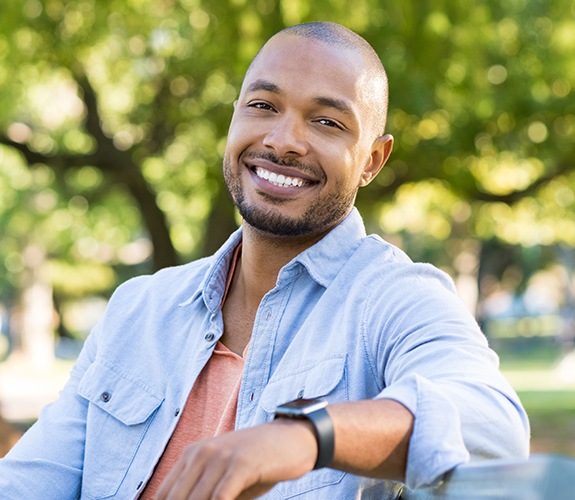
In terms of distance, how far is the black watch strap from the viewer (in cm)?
158

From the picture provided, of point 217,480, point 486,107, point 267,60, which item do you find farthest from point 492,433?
point 486,107

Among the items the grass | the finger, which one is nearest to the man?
the finger

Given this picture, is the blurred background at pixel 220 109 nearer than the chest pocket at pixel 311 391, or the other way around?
the chest pocket at pixel 311 391

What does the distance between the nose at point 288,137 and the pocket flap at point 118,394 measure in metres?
0.62

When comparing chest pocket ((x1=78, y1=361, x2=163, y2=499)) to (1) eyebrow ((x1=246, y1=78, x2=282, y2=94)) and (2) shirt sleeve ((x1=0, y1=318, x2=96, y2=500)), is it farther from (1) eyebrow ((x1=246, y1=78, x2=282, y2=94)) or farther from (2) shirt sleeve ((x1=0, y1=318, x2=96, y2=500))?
(1) eyebrow ((x1=246, y1=78, x2=282, y2=94))

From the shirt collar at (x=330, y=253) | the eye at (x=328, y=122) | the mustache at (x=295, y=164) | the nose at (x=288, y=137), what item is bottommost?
the shirt collar at (x=330, y=253)

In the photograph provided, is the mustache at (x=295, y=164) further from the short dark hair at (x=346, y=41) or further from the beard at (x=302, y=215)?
the short dark hair at (x=346, y=41)

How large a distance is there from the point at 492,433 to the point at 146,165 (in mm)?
15696

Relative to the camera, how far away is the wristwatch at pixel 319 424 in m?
1.58

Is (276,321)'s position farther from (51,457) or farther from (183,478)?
Result: (183,478)

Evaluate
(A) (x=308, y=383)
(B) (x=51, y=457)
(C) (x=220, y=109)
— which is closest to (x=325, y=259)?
(A) (x=308, y=383)

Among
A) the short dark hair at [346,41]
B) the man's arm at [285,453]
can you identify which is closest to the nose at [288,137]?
the short dark hair at [346,41]

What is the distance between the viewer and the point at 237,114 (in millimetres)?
2590

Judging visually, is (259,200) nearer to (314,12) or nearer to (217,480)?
(217,480)
